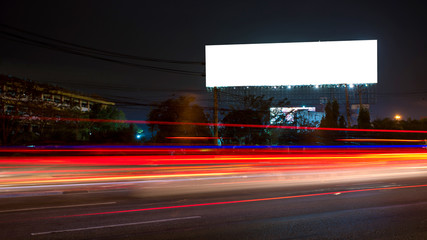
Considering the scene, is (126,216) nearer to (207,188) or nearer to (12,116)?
(207,188)

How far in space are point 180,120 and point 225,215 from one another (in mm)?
31782

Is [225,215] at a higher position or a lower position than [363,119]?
lower

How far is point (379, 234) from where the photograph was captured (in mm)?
6125

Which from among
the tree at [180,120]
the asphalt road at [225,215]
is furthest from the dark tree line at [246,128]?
the asphalt road at [225,215]

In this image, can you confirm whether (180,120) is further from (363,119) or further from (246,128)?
(363,119)

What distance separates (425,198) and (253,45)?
2129cm

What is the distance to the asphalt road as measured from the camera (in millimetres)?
6172

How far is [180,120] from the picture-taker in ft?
128

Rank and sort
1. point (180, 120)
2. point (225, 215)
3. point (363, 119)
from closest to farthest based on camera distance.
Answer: point (225, 215), point (180, 120), point (363, 119)

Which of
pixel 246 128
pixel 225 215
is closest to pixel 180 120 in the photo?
pixel 246 128

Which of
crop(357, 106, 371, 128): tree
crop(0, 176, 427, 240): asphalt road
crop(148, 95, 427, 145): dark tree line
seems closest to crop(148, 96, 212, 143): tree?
crop(148, 95, 427, 145): dark tree line

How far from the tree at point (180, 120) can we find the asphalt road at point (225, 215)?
2625 cm

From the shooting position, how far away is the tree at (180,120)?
125 feet

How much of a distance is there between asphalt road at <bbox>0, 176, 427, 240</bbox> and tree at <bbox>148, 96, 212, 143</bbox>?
26.2 metres
